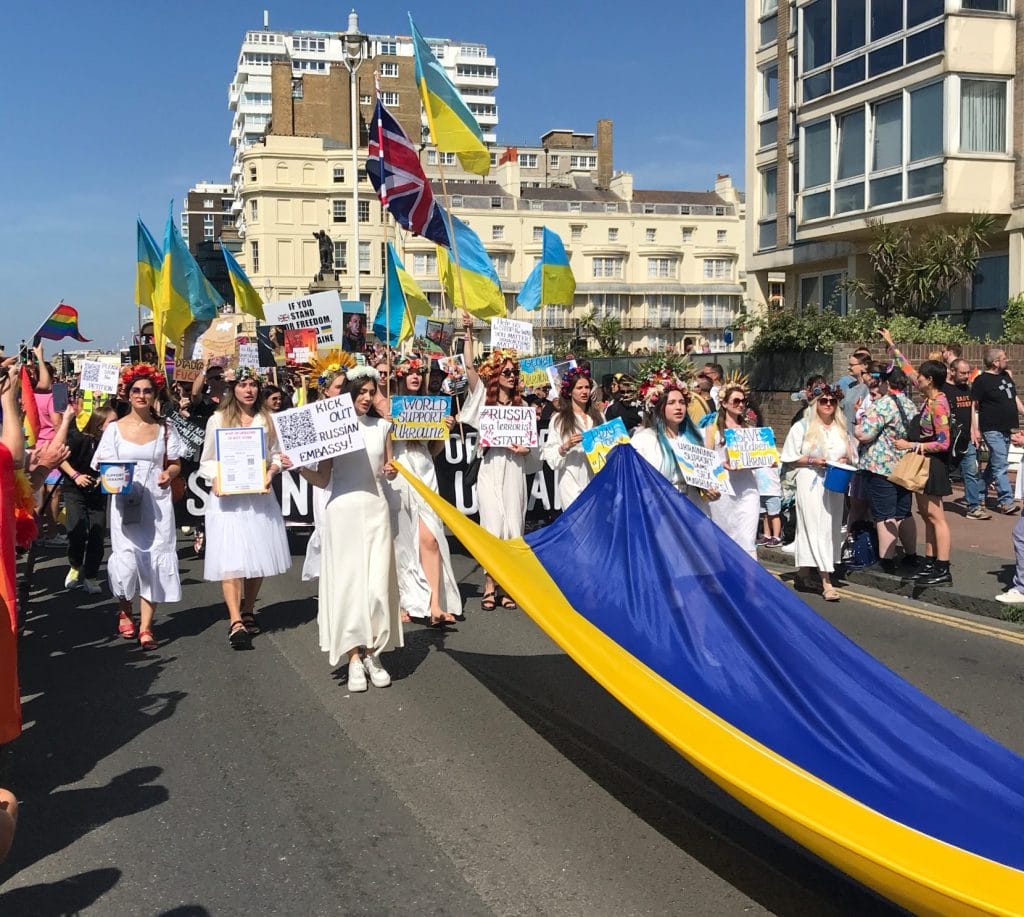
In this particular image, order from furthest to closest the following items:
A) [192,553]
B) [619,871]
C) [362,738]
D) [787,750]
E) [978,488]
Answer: [978,488] < [192,553] < [362,738] < [619,871] < [787,750]

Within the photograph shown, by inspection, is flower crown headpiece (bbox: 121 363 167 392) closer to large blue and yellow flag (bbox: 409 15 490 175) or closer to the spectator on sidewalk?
large blue and yellow flag (bbox: 409 15 490 175)

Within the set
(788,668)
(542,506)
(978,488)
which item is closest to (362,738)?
(788,668)

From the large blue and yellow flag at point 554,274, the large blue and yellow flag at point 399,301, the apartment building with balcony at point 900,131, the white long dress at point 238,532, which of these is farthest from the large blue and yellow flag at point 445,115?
the apartment building with balcony at point 900,131

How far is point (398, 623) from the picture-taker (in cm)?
730

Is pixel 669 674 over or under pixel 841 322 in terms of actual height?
under

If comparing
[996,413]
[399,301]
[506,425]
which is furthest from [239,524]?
[399,301]

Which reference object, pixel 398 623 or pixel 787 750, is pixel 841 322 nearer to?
pixel 398 623

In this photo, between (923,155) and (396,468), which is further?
(923,155)

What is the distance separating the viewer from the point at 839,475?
981 cm

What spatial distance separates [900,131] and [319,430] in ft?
72.1

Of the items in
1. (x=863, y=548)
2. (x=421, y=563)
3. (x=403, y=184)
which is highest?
(x=403, y=184)

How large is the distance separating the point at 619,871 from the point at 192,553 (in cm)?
933

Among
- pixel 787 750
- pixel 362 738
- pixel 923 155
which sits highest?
pixel 923 155

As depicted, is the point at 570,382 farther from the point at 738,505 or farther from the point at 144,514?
the point at 144,514
